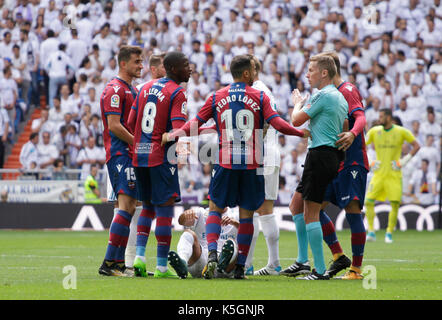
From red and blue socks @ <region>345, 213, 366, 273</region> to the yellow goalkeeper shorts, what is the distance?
25.2ft

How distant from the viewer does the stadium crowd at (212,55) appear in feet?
69.1

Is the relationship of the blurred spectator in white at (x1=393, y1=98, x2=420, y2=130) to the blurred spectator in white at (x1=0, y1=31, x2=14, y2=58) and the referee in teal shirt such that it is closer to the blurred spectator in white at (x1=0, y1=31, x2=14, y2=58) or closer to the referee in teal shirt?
the blurred spectator in white at (x1=0, y1=31, x2=14, y2=58)

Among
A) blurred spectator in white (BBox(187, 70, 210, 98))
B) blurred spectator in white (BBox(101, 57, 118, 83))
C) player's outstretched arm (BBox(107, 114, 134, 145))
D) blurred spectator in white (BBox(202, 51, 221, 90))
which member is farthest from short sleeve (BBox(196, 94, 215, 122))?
blurred spectator in white (BBox(101, 57, 118, 83))

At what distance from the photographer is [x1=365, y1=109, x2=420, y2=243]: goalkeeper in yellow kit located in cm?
1536

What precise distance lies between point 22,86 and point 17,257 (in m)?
13.4

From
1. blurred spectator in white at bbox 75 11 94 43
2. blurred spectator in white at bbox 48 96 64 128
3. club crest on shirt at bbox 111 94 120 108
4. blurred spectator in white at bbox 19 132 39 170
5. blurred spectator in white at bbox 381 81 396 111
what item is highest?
blurred spectator in white at bbox 75 11 94 43

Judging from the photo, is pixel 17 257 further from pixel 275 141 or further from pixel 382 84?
pixel 382 84

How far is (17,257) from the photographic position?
11188mm

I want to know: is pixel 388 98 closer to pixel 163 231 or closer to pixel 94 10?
pixel 94 10

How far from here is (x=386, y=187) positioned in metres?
16.0

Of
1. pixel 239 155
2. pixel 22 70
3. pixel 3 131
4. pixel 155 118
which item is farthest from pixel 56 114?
pixel 239 155

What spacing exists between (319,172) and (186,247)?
1543 millimetres

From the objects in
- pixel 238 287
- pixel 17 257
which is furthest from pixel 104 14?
pixel 238 287

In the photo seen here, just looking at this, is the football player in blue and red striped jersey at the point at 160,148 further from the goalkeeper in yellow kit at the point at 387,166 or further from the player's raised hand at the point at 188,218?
the goalkeeper in yellow kit at the point at 387,166
